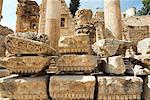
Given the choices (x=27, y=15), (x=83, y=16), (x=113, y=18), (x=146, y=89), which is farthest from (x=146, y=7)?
(x=146, y=89)

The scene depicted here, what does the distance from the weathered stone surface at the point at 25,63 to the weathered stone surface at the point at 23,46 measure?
0.12 m

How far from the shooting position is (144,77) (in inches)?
164

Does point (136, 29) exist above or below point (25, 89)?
above

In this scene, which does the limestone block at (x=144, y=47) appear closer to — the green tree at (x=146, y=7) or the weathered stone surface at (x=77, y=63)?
the weathered stone surface at (x=77, y=63)

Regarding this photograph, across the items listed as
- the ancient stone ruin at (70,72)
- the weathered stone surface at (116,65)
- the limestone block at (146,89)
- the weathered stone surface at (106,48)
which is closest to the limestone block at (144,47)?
the ancient stone ruin at (70,72)

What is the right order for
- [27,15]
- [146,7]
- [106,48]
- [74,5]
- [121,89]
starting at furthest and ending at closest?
1. [146,7]
2. [74,5]
3. [27,15]
4. [106,48]
5. [121,89]

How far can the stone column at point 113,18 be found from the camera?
9.20 m

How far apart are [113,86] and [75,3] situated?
124 ft

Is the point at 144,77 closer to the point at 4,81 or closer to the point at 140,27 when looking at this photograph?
the point at 4,81

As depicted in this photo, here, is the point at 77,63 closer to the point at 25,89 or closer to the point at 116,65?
the point at 116,65

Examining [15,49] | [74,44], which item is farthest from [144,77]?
[15,49]

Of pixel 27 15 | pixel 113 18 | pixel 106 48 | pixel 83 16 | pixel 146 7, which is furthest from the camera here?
pixel 146 7

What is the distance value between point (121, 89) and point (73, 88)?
32.7 inches

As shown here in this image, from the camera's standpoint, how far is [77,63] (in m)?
3.97
